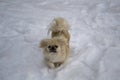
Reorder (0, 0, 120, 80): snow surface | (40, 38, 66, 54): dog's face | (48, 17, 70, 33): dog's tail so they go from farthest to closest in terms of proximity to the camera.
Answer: (48, 17, 70, 33): dog's tail < (0, 0, 120, 80): snow surface < (40, 38, 66, 54): dog's face

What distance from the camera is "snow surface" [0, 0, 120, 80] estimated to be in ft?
→ 9.11

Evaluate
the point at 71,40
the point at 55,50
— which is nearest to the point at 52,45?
the point at 55,50

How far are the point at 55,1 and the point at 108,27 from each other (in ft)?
6.13

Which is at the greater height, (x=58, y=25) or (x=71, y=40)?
(x=58, y=25)

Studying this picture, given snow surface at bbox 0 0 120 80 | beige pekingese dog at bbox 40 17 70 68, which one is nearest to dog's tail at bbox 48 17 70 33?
beige pekingese dog at bbox 40 17 70 68

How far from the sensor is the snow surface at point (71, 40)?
9.11 ft

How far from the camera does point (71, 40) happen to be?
3533 mm

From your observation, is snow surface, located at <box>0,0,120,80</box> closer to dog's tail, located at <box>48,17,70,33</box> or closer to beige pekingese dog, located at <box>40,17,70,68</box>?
beige pekingese dog, located at <box>40,17,70,68</box>

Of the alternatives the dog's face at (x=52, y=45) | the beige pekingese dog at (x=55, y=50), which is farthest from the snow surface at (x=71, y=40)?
the dog's face at (x=52, y=45)

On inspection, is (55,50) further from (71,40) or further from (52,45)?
(71,40)

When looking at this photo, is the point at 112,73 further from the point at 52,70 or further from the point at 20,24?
the point at 20,24

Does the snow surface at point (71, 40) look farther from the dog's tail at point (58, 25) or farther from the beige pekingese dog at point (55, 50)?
the dog's tail at point (58, 25)

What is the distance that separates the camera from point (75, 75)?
2.70 meters

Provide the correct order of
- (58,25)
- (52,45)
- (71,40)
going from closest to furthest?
1. (52,45)
2. (58,25)
3. (71,40)
